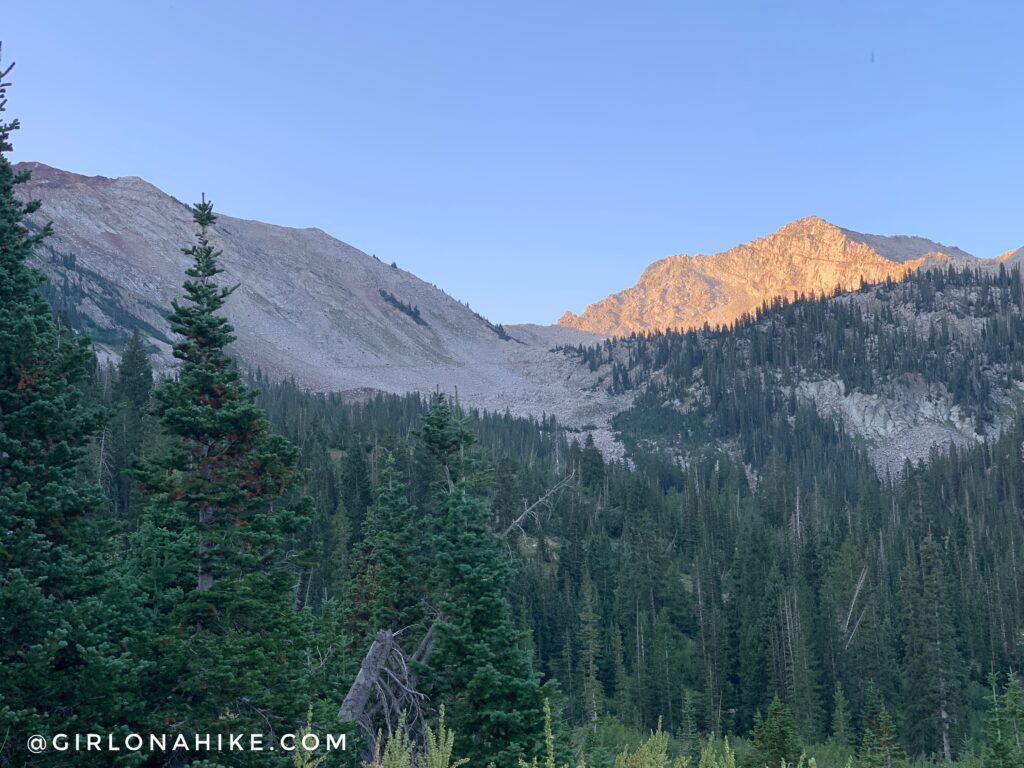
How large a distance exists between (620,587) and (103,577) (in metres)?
79.3

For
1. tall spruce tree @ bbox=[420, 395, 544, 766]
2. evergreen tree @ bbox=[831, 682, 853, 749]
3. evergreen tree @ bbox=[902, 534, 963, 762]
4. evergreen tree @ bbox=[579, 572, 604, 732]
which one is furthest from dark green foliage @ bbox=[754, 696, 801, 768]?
evergreen tree @ bbox=[902, 534, 963, 762]

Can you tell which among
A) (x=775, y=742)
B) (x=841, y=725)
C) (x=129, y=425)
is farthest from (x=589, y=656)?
(x=129, y=425)

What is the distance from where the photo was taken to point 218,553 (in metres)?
18.0

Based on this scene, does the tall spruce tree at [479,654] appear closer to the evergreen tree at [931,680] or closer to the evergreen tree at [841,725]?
the evergreen tree at [841,725]

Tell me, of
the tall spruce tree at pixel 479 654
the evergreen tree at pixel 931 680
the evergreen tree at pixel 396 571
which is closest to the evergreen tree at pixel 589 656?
the evergreen tree at pixel 931 680

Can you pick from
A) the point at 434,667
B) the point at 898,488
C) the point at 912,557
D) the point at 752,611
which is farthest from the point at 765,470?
the point at 434,667

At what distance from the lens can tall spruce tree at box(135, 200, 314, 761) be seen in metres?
16.7

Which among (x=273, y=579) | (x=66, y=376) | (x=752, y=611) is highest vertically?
(x=66, y=376)

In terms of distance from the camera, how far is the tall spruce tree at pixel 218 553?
659 inches

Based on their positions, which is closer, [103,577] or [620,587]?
[103,577]

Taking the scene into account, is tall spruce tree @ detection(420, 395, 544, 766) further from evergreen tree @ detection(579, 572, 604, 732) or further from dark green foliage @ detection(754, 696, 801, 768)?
evergreen tree @ detection(579, 572, 604, 732)

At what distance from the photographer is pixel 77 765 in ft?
49.9

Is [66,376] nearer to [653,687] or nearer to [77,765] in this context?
[77,765]

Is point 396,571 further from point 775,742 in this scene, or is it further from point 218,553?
point 775,742
